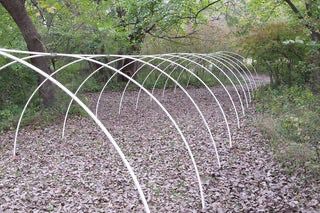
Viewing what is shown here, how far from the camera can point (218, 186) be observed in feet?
20.8

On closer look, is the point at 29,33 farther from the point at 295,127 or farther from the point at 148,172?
the point at 295,127

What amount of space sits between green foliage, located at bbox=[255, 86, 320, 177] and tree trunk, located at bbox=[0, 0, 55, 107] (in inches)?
276

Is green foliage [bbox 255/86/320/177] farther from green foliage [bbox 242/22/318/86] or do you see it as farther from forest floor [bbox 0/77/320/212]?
green foliage [bbox 242/22/318/86]

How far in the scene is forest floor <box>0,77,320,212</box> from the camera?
18.9 ft

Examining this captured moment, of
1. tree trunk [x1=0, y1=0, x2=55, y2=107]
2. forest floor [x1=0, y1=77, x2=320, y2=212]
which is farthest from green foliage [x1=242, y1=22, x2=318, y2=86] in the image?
tree trunk [x1=0, y1=0, x2=55, y2=107]

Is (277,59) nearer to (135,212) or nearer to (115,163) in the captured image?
(115,163)

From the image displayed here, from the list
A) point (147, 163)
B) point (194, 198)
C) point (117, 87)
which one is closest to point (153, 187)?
point (194, 198)

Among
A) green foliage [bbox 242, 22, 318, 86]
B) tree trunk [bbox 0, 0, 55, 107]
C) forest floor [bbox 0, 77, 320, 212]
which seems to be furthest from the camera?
green foliage [bbox 242, 22, 318, 86]

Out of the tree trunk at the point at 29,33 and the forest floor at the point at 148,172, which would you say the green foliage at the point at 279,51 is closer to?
the forest floor at the point at 148,172

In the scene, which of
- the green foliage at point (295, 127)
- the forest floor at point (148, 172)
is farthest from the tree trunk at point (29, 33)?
the green foliage at point (295, 127)

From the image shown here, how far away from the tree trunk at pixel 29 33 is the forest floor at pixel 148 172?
63.0 inches

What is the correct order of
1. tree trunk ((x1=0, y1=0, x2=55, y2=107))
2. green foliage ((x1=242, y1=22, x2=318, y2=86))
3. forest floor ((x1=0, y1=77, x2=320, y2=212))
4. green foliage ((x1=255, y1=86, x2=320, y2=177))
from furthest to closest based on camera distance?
green foliage ((x1=242, y1=22, x2=318, y2=86)) < tree trunk ((x1=0, y1=0, x2=55, y2=107)) < green foliage ((x1=255, y1=86, x2=320, y2=177)) < forest floor ((x1=0, y1=77, x2=320, y2=212))

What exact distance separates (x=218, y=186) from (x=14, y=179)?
394 centimetres

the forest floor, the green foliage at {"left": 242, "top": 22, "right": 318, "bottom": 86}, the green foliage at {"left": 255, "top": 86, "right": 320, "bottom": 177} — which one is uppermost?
the green foliage at {"left": 242, "top": 22, "right": 318, "bottom": 86}
